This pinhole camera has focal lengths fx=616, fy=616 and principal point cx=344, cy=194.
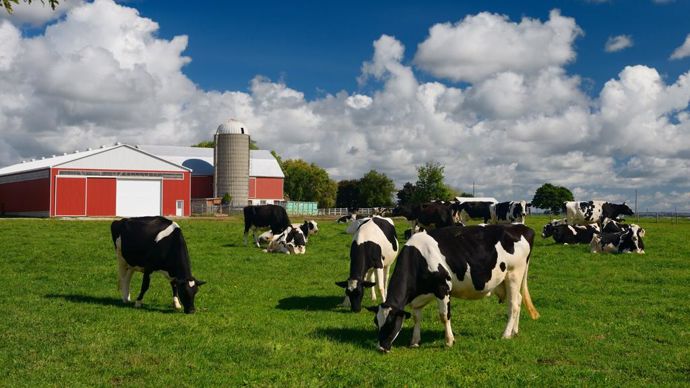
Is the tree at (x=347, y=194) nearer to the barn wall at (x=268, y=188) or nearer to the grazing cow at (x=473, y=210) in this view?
the barn wall at (x=268, y=188)

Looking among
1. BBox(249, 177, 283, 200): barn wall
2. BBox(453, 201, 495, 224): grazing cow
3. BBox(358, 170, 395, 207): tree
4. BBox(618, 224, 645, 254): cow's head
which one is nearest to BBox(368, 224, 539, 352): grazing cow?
BBox(618, 224, 645, 254): cow's head

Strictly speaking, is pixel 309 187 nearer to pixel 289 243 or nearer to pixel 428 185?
pixel 428 185

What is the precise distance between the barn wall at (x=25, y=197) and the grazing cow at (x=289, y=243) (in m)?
40.7

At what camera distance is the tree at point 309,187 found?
114062 mm

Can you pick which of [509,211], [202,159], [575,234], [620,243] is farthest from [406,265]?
[202,159]

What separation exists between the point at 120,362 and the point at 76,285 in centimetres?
934

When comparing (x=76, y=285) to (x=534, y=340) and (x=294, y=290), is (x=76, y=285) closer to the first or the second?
(x=294, y=290)

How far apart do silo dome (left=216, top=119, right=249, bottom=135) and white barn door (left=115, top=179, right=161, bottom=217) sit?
2153 cm

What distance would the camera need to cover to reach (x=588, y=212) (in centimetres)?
3531

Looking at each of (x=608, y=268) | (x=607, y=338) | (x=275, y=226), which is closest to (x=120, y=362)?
(x=607, y=338)

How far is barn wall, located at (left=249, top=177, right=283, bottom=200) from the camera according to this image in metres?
88.8

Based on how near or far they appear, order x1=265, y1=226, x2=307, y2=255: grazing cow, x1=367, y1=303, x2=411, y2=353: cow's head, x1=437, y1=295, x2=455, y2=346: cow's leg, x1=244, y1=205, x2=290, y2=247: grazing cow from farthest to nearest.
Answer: x1=244, y1=205, x2=290, y2=247: grazing cow < x1=265, y1=226, x2=307, y2=255: grazing cow < x1=437, y1=295, x2=455, y2=346: cow's leg < x1=367, y1=303, x2=411, y2=353: cow's head

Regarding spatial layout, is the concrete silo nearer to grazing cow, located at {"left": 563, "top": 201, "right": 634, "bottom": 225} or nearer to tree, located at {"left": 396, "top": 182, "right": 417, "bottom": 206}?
tree, located at {"left": 396, "top": 182, "right": 417, "bottom": 206}

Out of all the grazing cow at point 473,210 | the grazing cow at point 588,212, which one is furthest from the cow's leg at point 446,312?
the grazing cow at point 473,210
